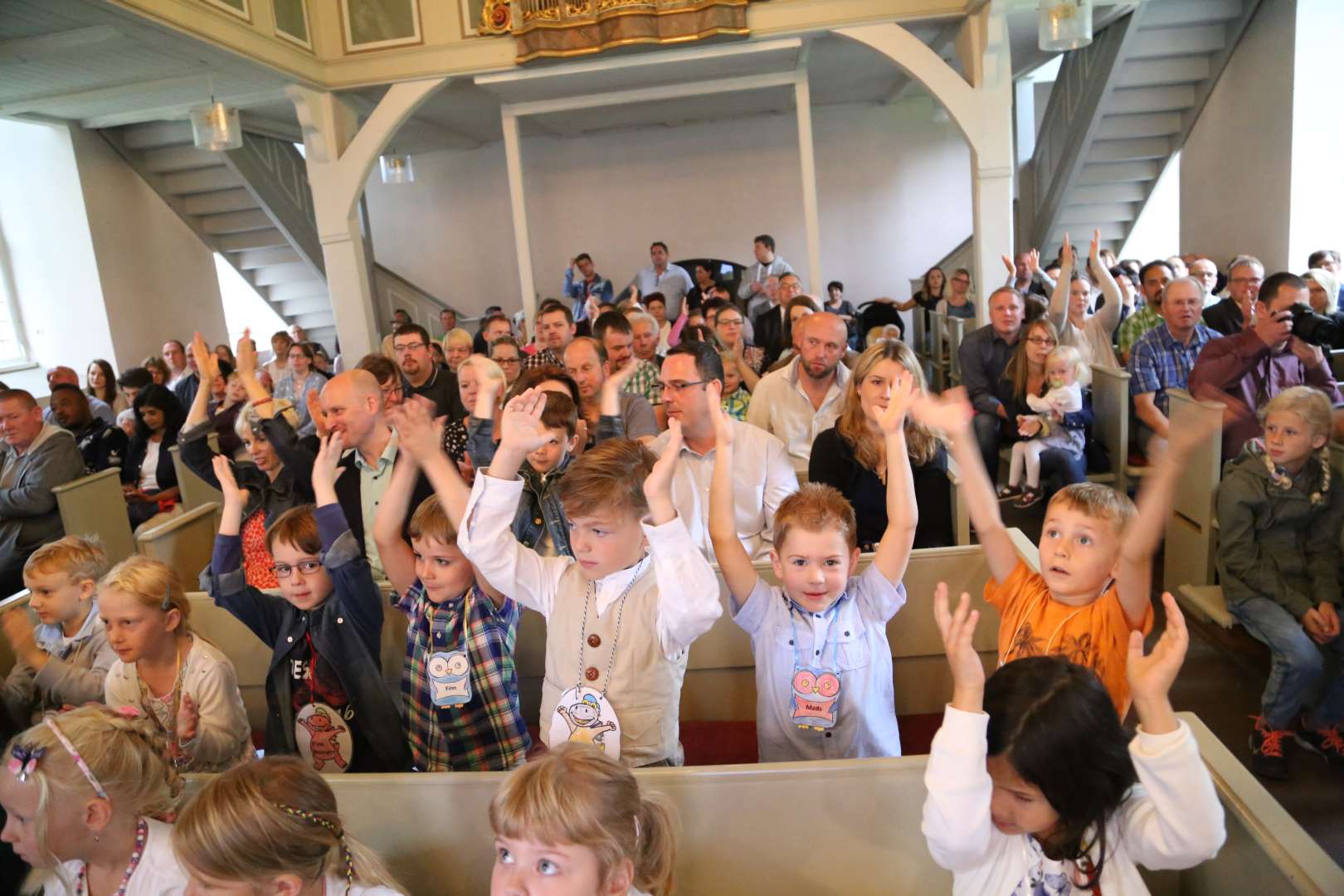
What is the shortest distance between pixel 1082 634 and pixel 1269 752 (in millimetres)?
1390

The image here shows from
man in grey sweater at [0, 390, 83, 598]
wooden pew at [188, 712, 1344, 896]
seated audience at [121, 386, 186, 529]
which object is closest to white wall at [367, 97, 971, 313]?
seated audience at [121, 386, 186, 529]

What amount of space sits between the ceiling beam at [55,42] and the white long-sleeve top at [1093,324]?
18.5ft

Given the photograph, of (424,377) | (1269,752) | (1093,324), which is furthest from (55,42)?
(1269,752)

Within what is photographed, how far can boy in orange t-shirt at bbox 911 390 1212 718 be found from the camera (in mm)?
1726

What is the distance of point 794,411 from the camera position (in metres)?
3.81

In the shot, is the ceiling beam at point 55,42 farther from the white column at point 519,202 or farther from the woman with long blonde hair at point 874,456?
the woman with long blonde hair at point 874,456

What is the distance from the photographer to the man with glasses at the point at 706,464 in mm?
2887

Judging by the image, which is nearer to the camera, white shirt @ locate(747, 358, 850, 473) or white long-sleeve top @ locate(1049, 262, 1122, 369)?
white shirt @ locate(747, 358, 850, 473)

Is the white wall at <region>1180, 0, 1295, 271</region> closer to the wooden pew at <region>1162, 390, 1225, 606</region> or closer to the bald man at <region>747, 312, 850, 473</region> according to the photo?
the wooden pew at <region>1162, 390, 1225, 606</region>

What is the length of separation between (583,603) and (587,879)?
700 millimetres

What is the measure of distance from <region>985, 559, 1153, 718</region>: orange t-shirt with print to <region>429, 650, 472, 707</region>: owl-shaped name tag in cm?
117

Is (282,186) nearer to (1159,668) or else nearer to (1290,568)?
(1290,568)

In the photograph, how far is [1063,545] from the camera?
1877mm

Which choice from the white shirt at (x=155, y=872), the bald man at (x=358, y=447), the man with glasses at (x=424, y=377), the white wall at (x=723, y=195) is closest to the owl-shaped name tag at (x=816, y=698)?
the white shirt at (x=155, y=872)
